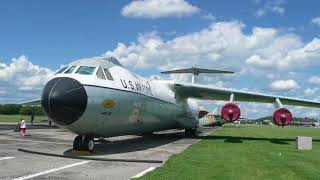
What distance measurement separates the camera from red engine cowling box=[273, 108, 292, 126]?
2314 centimetres

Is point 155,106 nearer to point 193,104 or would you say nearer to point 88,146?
point 88,146

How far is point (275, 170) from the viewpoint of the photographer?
10930mm

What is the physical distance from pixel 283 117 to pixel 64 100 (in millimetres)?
14151

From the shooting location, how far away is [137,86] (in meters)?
18.1

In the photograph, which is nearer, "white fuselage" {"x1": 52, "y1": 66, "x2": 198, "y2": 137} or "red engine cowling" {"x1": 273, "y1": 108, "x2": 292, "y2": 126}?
"white fuselage" {"x1": 52, "y1": 66, "x2": 198, "y2": 137}

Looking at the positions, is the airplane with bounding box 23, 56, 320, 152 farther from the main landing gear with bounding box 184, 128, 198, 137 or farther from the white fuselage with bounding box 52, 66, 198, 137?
the main landing gear with bounding box 184, 128, 198, 137

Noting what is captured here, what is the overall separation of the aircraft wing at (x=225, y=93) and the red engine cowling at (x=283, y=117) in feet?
5.48

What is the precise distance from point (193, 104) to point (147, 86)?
35.5 feet

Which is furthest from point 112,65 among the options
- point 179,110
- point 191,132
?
point 191,132

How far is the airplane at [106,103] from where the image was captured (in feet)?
44.4

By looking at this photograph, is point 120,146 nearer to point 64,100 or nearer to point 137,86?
point 137,86

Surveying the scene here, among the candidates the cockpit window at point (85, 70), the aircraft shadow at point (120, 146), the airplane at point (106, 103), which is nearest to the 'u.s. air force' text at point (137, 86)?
the airplane at point (106, 103)

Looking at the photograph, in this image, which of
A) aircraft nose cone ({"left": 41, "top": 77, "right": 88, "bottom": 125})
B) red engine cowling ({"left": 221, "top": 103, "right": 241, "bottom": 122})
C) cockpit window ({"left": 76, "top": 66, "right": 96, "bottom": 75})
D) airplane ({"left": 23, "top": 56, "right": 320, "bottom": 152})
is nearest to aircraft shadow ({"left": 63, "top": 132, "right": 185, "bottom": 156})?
airplane ({"left": 23, "top": 56, "right": 320, "bottom": 152})

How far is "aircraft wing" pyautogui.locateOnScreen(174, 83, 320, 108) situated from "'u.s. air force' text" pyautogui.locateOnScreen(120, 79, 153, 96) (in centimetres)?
534
